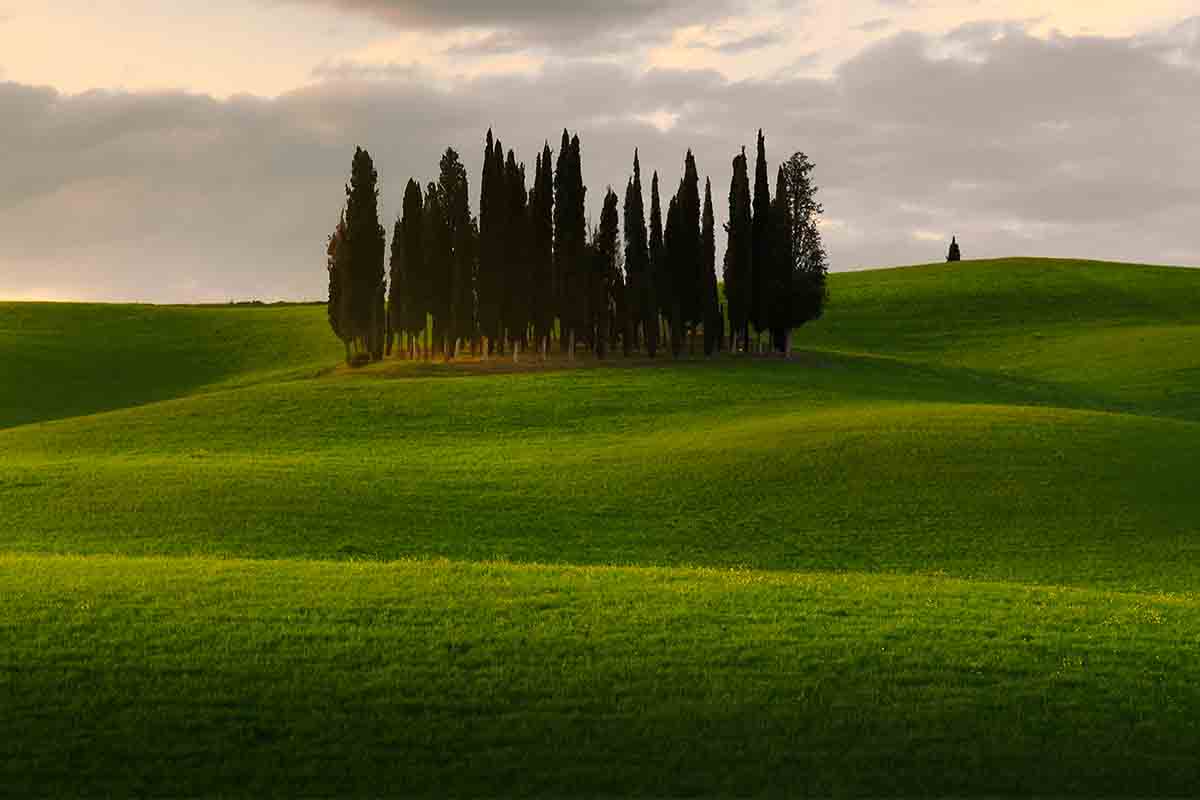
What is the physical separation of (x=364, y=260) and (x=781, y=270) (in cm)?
2744

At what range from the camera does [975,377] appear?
79188mm

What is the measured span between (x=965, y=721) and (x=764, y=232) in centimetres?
6222

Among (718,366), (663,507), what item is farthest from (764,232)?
(663,507)

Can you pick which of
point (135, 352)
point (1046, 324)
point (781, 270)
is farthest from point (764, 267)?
point (135, 352)

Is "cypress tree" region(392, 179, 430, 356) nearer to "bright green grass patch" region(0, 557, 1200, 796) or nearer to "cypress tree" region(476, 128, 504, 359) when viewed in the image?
"cypress tree" region(476, 128, 504, 359)

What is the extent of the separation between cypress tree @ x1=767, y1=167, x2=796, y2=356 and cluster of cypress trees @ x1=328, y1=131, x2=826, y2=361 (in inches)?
3.4

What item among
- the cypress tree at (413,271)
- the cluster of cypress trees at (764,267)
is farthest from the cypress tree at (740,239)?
the cypress tree at (413,271)

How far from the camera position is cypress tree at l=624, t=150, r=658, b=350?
78625mm

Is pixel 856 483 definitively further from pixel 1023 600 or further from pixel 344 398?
pixel 344 398

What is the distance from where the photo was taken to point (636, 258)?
80000 millimetres

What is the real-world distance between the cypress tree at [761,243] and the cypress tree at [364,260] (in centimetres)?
2471

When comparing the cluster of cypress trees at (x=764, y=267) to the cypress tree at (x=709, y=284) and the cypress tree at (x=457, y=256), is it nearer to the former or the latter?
the cypress tree at (x=709, y=284)

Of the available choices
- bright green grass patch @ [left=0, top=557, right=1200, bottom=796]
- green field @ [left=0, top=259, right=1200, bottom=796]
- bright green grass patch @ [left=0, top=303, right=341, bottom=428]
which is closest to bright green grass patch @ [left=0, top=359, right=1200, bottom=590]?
green field @ [left=0, top=259, right=1200, bottom=796]

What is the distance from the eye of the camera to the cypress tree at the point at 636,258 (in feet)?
258
